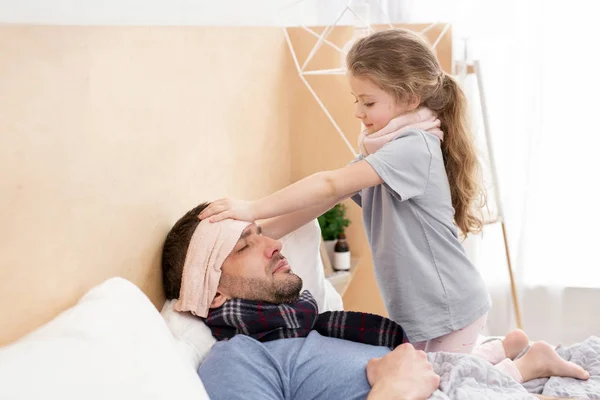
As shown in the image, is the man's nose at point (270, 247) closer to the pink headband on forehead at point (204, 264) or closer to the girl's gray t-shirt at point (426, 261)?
the pink headband on forehead at point (204, 264)

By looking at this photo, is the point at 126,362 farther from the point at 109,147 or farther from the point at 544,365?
the point at 544,365

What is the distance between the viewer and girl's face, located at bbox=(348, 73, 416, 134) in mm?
2006

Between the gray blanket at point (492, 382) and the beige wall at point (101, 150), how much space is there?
2.29 ft

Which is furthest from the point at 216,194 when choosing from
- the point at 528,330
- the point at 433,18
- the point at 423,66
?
the point at 528,330

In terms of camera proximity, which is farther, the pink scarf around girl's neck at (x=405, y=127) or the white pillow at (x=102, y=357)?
the pink scarf around girl's neck at (x=405, y=127)

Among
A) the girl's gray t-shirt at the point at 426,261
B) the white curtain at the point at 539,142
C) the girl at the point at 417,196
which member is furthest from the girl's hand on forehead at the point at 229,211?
the white curtain at the point at 539,142

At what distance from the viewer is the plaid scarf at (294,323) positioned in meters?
1.73

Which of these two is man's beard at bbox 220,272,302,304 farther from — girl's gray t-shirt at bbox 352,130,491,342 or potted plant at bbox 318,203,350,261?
potted plant at bbox 318,203,350,261

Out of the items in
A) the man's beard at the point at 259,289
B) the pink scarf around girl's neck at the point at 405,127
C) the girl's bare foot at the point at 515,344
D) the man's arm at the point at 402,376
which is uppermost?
the pink scarf around girl's neck at the point at 405,127

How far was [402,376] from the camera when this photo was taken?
5.11 ft

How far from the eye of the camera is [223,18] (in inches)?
91.8

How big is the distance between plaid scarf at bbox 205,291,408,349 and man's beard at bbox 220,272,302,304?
2 centimetres

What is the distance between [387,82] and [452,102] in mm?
226

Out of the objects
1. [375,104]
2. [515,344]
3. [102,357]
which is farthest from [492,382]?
[102,357]
